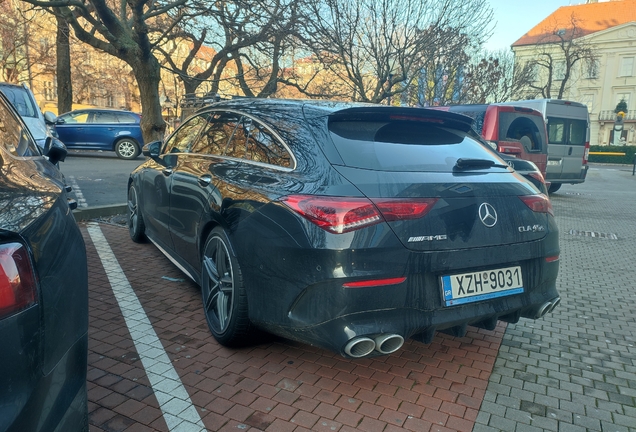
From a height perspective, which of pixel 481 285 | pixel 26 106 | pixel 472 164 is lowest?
pixel 481 285

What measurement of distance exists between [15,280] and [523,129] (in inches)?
458

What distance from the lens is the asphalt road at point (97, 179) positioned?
Answer: 367 inches

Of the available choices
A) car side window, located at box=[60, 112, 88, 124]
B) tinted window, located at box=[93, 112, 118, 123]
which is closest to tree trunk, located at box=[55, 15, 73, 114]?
car side window, located at box=[60, 112, 88, 124]

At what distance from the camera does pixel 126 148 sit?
17.9 meters

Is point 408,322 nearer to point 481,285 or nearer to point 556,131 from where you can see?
point 481,285

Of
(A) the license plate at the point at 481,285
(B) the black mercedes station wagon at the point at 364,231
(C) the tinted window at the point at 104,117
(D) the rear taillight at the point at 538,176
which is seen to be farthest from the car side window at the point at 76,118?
(A) the license plate at the point at 481,285

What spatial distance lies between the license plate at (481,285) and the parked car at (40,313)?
1795 millimetres

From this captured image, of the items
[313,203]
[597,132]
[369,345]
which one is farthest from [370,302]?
[597,132]

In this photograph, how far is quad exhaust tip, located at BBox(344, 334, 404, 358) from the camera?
2.57m

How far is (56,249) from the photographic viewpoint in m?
1.68

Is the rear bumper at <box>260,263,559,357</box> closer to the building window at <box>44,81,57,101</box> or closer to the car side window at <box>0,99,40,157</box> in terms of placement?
the car side window at <box>0,99,40,157</box>

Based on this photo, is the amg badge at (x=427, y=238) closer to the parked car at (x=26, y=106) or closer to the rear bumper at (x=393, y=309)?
the rear bumper at (x=393, y=309)

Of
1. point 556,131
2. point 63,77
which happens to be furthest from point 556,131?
point 63,77

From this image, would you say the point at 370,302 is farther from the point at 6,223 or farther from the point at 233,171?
the point at 6,223
